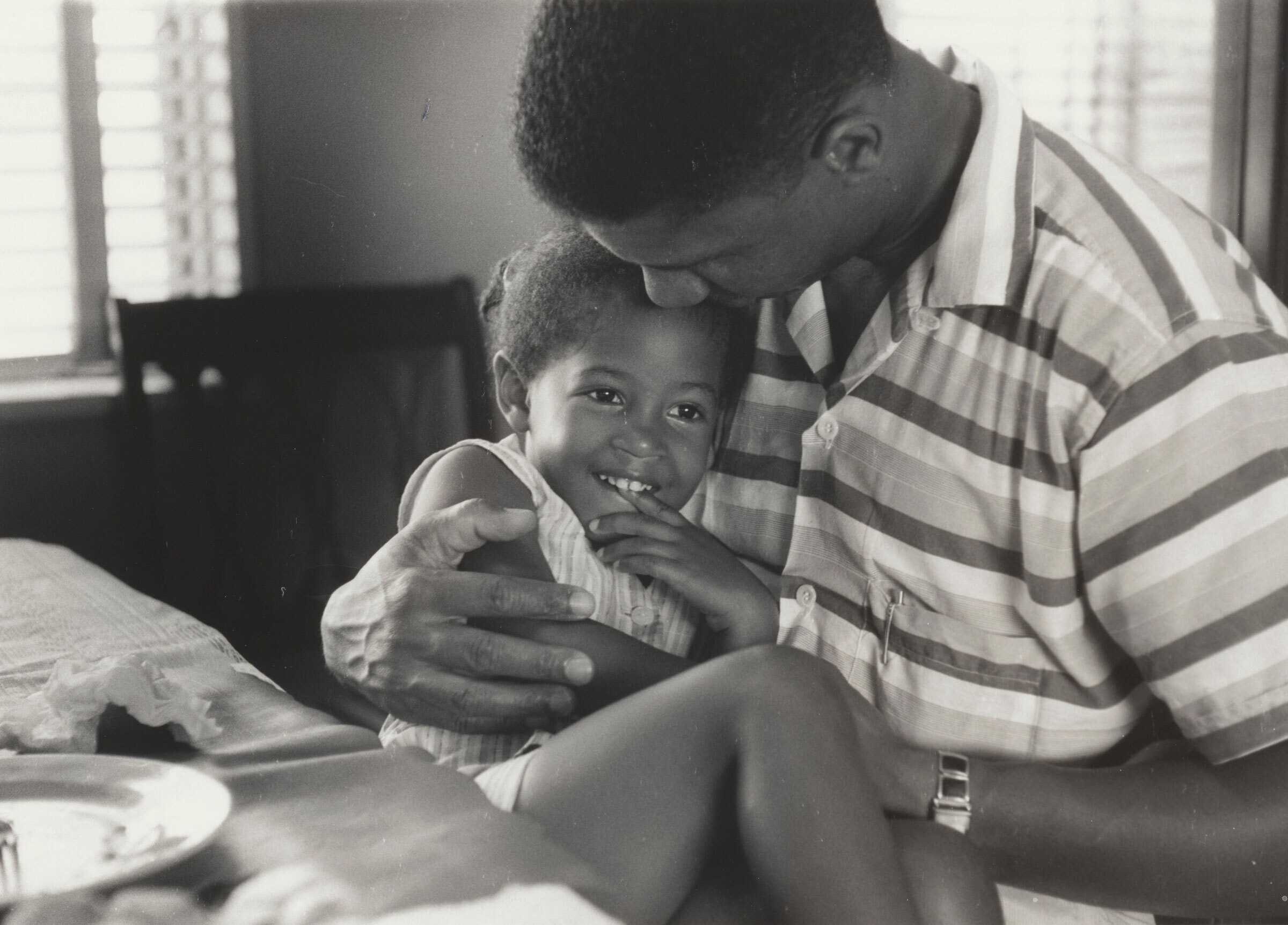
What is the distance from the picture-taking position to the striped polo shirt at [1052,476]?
1.86 feet

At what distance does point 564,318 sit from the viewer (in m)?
0.76

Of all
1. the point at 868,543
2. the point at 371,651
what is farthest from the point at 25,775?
the point at 868,543

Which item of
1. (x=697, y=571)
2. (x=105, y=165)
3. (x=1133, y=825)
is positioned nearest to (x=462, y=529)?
(x=697, y=571)

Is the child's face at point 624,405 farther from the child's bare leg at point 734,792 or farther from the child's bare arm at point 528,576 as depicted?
the child's bare leg at point 734,792

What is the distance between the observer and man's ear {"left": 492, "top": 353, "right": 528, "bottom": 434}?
2.57 ft

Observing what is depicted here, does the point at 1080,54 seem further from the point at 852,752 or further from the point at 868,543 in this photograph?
the point at 852,752

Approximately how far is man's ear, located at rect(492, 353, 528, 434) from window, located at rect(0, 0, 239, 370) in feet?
0.60

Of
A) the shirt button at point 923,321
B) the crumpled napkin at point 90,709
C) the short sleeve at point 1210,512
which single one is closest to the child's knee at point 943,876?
the short sleeve at point 1210,512

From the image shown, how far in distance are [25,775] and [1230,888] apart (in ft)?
2.12

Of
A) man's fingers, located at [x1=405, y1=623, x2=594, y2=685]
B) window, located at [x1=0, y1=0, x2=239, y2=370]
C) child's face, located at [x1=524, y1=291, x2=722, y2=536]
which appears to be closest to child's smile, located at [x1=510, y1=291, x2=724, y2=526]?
child's face, located at [x1=524, y1=291, x2=722, y2=536]

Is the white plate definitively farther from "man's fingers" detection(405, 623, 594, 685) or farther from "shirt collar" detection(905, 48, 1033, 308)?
"shirt collar" detection(905, 48, 1033, 308)

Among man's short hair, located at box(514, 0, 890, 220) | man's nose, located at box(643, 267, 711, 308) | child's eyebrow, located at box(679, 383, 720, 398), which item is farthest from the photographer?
child's eyebrow, located at box(679, 383, 720, 398)

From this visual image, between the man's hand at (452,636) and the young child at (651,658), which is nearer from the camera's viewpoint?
the young child at (651,658)

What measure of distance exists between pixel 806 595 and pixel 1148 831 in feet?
0.74
